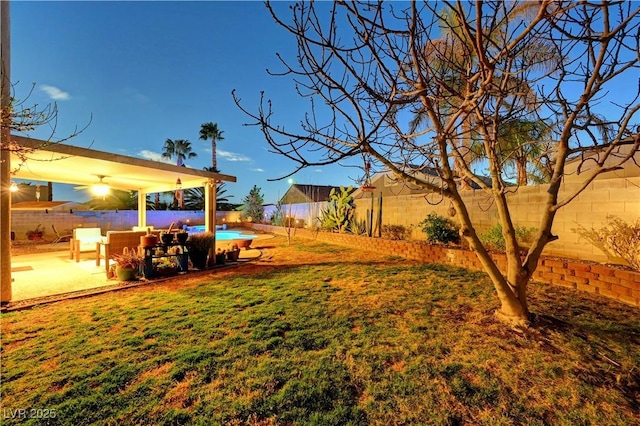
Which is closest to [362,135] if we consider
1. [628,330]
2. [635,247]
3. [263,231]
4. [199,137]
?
[628,330]

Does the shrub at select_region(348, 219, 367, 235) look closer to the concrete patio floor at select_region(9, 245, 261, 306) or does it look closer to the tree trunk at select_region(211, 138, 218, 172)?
the concrete patio floor at select_region(9, 245, 261, 306)

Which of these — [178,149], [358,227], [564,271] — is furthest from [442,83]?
[178,149]

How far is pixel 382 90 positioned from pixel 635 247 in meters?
4.95

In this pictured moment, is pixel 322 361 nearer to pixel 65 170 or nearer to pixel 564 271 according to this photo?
pixel 564 271

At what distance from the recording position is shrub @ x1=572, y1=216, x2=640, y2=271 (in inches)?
159

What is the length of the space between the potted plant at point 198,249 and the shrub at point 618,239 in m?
8.50

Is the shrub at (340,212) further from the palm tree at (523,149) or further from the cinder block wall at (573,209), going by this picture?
the palm tree at (523,149)

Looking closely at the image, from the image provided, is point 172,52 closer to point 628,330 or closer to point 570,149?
point 570,149

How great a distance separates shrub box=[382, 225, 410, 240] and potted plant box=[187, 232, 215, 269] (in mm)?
6006

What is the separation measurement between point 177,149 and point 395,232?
27.2m

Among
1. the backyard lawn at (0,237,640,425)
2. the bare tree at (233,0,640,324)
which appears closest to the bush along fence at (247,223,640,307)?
the backyard lawn at (0,237,640,425)

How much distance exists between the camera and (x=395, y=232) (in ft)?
29.6

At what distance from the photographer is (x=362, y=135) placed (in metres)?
2.13

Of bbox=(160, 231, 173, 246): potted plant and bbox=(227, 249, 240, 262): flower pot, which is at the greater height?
bbox=(160, 231, 173, 246): potted plant
